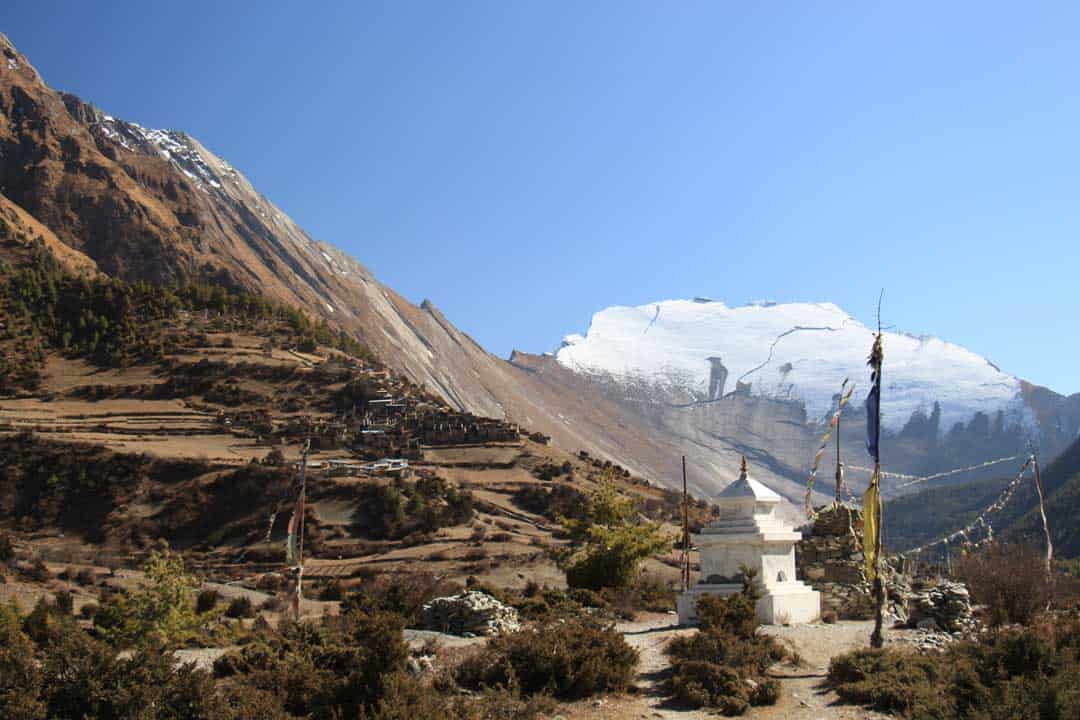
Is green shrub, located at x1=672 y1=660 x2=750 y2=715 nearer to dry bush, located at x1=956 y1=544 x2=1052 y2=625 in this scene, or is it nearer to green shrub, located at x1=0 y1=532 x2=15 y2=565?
dry bush, located at x1=956 y1=544 x2=1052 y2=625

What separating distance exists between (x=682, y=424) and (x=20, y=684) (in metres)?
141

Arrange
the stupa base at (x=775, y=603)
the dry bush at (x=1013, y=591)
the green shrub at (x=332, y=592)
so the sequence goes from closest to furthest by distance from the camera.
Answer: the dry bush at (x=1013, y=591) → the stupa base at (x=775, y=603) → the green shrub at (x=332, y=592)

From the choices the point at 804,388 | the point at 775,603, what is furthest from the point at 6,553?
the point at 804,388

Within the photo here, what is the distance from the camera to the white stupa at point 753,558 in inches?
872

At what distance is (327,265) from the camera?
151000mm

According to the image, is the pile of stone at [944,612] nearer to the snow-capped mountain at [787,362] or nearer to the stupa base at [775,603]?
the stupa base at [775,603]

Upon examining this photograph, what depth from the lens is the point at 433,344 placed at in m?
144

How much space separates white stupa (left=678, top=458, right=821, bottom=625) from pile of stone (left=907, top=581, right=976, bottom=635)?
267 cm

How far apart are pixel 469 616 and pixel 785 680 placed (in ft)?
23.7

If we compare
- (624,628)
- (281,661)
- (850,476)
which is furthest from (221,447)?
(850,476)

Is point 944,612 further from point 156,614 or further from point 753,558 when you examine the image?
point 156,614

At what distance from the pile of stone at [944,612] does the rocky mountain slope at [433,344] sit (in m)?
90.1

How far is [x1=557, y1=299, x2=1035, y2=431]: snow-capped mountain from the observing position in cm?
15100

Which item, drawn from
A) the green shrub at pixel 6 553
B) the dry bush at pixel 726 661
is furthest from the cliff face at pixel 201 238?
the dry bush at pixel 726 661
